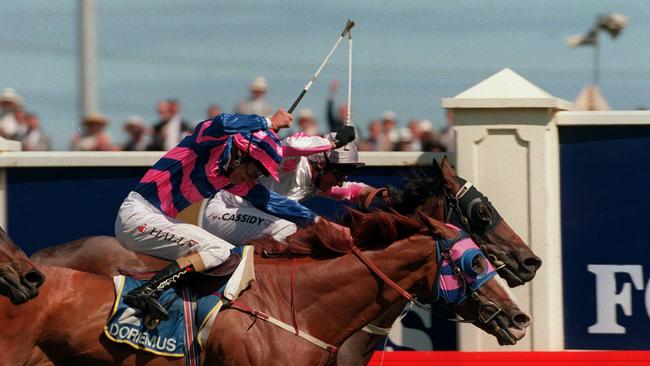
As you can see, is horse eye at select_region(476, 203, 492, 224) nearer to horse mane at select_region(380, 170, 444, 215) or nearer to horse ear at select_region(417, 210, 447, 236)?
horse mane at select_region(380, 170, 444, 215)

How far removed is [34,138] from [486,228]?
4.98m

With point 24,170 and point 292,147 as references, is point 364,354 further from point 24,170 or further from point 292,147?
point 24,170

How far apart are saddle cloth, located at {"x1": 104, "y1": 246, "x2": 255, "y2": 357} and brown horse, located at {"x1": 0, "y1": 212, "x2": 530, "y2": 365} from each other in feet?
0.16

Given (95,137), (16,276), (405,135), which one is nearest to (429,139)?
(405,135)

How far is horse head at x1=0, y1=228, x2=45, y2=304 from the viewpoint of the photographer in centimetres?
581

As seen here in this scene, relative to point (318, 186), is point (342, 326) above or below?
below

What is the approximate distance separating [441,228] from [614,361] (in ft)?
8.77

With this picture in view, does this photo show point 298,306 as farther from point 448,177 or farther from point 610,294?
point 610,294

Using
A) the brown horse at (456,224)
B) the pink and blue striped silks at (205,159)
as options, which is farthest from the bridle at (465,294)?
the pink and blue striped silks at (205,159)

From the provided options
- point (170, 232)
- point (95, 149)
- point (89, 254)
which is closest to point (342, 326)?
point (170, 232)

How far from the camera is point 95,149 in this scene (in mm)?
9891

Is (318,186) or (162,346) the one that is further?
(318,186)

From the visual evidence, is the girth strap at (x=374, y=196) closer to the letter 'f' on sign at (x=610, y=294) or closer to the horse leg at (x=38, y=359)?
the letter 'f' on sign at (x=610, y=294)

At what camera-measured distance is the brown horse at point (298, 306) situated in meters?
5.84
